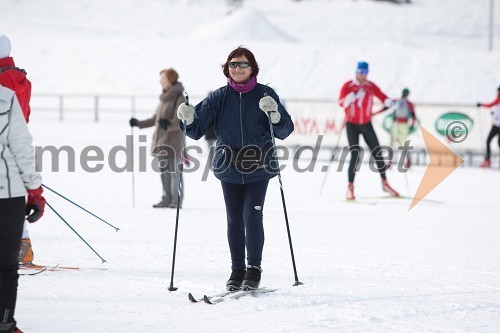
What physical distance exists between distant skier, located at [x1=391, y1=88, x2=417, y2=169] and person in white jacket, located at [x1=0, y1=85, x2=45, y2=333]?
13128 mm

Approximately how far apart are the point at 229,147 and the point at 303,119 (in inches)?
525

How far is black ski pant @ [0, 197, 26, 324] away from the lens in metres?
3.96

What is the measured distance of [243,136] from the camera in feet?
17.9

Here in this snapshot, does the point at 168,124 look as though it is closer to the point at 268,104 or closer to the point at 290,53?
the point at 268,104

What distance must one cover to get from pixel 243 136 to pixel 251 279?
938mm

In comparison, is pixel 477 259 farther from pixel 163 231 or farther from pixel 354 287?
pixel 163 231

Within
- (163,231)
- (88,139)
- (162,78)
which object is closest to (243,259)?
(163,231)

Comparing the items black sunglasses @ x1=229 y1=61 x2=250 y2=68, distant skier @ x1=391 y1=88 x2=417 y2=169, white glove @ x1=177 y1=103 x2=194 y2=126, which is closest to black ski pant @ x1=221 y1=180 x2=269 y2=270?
white glove @ x1=177 y1=103 x2=194 y2=126

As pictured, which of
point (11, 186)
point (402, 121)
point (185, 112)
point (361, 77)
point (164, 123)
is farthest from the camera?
point (402, 121)

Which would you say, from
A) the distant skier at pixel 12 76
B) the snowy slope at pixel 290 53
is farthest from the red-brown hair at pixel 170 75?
the snowy slope at pixel 290 53

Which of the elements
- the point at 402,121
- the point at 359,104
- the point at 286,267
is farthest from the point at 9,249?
the point at 402,121

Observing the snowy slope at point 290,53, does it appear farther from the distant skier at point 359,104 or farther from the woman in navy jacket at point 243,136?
the woman in navy jacket at point 243,136

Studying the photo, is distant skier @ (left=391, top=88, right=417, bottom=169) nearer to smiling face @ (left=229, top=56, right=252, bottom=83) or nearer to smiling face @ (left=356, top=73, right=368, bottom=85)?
smiling face @ (left=356, top=73, right=368, bottom=85)

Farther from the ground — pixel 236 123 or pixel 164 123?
pixel 164 123
